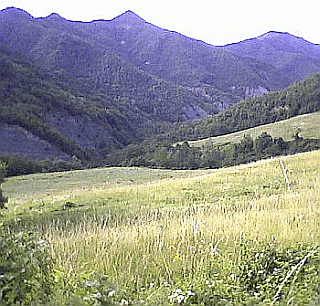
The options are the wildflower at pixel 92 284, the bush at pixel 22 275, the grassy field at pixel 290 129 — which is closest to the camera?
the bush at pixel 22 275

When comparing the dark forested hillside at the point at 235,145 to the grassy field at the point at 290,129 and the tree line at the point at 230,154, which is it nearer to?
the tree line at the point at 230,154

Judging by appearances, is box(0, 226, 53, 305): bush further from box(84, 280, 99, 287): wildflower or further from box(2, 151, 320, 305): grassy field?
box(84, 280, 99, 287): wildflower

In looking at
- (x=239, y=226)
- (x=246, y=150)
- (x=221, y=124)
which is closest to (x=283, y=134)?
(x=246, y=150)

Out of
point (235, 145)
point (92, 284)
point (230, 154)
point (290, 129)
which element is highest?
point (290, 129)

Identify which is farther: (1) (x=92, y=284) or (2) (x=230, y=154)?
(2) (x=230, y=154)

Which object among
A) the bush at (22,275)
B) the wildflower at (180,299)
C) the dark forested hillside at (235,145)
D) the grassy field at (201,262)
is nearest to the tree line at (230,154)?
the dark forested hillside at (235,145)

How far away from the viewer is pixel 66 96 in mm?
160000

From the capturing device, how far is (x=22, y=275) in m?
3.26

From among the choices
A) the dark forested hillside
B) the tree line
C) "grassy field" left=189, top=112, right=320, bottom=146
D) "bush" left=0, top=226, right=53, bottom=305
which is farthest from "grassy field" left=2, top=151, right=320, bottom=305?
"grassy field" left=189, top=112, right=320, bottom=146

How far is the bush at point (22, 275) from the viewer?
3.10 meters

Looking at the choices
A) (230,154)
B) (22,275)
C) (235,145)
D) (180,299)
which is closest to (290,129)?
(235,145)

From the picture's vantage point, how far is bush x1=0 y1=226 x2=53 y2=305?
10.2 feet

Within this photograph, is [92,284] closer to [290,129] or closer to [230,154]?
[230,154]

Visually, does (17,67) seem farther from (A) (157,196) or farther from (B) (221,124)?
(A) (157,196)
